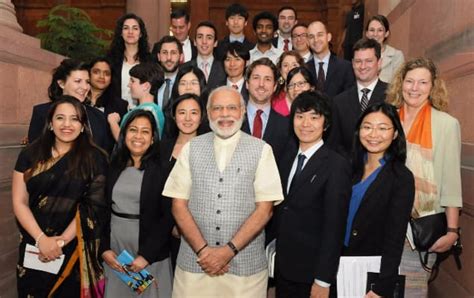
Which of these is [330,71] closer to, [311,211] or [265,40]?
[265,40]

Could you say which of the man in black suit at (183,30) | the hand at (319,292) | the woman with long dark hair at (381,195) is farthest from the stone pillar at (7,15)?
the hand at (319,292)

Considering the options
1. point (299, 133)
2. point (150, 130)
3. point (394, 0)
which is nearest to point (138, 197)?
point (150, 130)

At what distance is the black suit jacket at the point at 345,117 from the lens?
4.11 m

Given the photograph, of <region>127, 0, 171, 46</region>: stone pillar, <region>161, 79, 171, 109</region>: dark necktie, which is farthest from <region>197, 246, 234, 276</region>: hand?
<region>127, 0, 171, 46</region>: stone pillar

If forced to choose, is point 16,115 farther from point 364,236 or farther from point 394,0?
point 394,0

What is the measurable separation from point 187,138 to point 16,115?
2.02m

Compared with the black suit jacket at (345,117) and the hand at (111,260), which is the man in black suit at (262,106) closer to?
the black suit jacket at (345,117)

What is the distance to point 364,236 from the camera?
9.91 ft

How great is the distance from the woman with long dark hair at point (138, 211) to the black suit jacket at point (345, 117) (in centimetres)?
150

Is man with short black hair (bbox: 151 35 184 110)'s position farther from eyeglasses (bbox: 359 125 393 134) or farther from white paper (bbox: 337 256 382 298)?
white paper (bbox: 337 256 382 298)

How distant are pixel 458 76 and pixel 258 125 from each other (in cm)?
170

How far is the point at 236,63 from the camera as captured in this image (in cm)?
507

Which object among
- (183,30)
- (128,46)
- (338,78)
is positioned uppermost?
(183,30)

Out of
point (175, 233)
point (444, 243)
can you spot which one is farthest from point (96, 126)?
point (444, 243)
